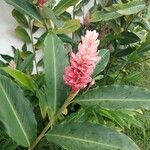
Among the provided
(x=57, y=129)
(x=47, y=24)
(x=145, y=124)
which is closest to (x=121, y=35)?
(x=47, y=24)

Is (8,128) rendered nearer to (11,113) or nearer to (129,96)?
(11,113)

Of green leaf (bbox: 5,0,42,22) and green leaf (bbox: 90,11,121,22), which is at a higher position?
green leaf (bbox: 5,0,42,22)

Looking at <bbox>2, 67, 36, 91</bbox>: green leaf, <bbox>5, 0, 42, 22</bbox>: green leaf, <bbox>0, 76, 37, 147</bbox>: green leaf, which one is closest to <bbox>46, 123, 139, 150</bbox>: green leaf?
<bbox>0, 76, 37, 147</bbox>: green leaf

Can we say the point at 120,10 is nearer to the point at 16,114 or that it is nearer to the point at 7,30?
the point at 7,30

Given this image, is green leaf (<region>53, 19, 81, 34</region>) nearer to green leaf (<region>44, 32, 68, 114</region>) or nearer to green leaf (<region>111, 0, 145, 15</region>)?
green leaf (<region>111, 0, 145, 15</region>)

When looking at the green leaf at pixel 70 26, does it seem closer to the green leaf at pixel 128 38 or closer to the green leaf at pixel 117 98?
the green leaf at pixel 128 38

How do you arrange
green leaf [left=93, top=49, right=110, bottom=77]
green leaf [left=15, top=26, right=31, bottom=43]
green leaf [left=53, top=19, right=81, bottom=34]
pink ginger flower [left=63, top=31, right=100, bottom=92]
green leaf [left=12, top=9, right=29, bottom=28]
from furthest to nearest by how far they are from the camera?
1. green leaf [left=15, top=26, right=31, bottom=43]
2. green leaf [left=12, top=9, right=29, bottom=28]
3. green leaf [left=53, top=19, right=81, bottom=34]
4. green leaf [left=93, top=49, right=110, bottom=77]
5. pink ginger flower [left=63, top=31, right=100, bottom=92]

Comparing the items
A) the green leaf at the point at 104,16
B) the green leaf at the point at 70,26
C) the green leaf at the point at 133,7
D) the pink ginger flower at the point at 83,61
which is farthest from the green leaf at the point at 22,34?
the pink ginger flower at the point at 83,61

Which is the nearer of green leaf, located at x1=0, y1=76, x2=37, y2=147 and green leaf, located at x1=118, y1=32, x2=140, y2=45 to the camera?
green leaf, located at x1=0, y1=76, x2=37, y2=147
